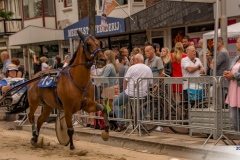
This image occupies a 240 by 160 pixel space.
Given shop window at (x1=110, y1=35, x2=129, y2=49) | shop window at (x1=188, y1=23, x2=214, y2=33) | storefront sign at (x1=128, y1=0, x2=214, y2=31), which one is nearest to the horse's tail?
storefront sign at (x1=128, y1=0, x2=214, y2=31)

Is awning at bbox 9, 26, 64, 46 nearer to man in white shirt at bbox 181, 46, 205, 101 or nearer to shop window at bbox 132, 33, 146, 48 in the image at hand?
shop window at bbox 132, 33, 146, 48

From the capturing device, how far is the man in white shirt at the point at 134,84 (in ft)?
32.7

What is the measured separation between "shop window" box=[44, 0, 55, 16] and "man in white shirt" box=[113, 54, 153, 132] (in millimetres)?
20572

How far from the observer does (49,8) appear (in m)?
30.4

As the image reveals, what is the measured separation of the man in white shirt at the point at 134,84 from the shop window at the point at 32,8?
21.1 m

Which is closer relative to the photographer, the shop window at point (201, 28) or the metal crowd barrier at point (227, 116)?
the metal crowd barrier at point (227, 116)

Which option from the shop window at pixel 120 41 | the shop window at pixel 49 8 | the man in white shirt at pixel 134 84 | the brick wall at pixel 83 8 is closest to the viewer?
the man in white shirt at pixel 134 84

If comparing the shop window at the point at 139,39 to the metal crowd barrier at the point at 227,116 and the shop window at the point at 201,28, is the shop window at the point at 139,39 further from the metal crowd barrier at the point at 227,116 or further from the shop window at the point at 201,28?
the metal crowd barrier at the point at 227,116

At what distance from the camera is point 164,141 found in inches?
357

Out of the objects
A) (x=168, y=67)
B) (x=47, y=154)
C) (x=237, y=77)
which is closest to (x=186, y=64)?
(x=168, y=67)

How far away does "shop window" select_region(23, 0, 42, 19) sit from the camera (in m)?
30.8

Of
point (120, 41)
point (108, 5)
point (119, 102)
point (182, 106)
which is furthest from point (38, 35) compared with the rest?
point (182, 106)

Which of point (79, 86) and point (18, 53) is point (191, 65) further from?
point (18, 53)

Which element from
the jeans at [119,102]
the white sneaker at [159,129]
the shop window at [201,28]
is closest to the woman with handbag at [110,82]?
the jeans at [119,102]
